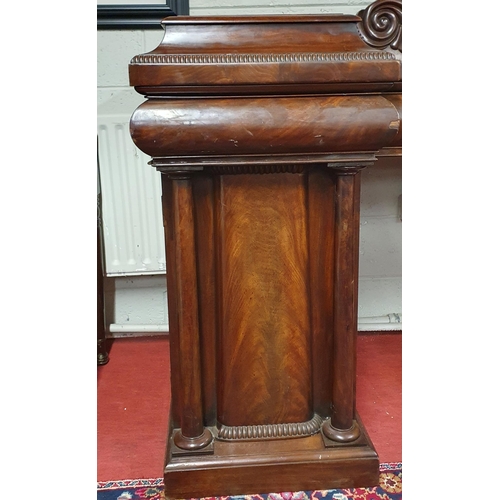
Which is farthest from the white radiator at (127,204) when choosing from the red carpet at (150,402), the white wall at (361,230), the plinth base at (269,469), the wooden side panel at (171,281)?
the plinth base at (269,469)

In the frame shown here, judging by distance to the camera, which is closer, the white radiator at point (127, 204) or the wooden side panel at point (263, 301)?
the wooden side panel at point (263, 301)

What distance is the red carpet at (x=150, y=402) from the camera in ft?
4.00

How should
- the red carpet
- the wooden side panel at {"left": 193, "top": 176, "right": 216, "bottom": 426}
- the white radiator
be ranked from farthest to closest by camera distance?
the white radiator, the red carpet, the wooden side panel at {"left": 193, "top": 176, "right": 216, "bottom": 426}

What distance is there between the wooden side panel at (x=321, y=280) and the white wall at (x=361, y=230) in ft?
2.55

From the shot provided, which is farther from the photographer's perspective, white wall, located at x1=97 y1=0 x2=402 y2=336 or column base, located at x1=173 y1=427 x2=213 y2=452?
white wall, located at x1=97 y1=0 x2=402 y2=336

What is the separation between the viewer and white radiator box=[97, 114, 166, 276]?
1675mm

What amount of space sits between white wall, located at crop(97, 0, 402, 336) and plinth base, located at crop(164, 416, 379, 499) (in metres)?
0.81

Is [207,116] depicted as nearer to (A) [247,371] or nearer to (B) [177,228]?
(B) [177,228]

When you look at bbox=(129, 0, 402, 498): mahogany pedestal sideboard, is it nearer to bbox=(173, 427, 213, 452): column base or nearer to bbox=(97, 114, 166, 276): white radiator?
bbox=(173, 427, 213, 452): column base

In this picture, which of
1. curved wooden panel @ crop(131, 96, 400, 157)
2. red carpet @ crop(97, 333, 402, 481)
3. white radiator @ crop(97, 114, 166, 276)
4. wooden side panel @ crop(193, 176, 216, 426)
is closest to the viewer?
curved wooden panel @ crop(131, 96, 400, 157)

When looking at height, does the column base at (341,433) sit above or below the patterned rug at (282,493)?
above

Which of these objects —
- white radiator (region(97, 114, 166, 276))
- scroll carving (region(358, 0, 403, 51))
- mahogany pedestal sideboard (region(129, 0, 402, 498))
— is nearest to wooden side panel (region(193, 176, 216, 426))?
mahogany pedestal sideboard (region(129, 0, 402, 498))

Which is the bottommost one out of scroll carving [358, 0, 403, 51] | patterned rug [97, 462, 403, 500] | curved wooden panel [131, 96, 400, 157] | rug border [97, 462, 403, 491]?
patterned rug [97, 462, 403, 500]

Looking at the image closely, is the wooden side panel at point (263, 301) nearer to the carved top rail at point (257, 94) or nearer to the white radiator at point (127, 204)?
the carved top rail at point (257, 94)
